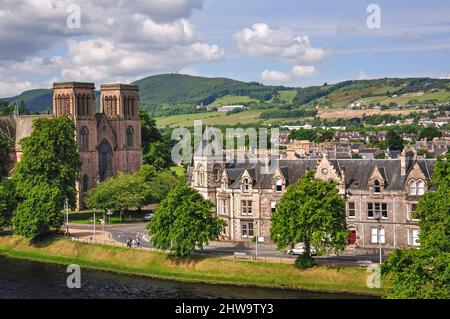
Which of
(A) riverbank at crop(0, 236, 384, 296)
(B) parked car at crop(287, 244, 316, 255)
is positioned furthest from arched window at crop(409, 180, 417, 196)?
(A) riverbank at crop(0, 236, 384, 296)

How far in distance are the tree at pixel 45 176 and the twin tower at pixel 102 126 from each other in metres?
20.7

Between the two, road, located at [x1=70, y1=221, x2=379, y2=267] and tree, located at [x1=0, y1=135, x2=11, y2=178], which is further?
tree, located at [x1=0, y1=135, x2=11, y2=178]

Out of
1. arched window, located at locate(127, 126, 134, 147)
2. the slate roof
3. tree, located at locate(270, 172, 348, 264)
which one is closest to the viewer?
tree, located at locate(270, 172, 348, 264)

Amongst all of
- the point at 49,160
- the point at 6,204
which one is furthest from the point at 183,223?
the point at 6,204

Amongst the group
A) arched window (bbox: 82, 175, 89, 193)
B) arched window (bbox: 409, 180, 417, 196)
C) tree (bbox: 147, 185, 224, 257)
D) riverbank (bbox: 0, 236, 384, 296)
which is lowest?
riverbank (bbox: 0, 236, 384, 296)

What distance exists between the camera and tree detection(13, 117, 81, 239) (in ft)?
319

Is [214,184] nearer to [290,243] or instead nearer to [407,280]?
[290,243]

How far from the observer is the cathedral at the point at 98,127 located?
13425cm

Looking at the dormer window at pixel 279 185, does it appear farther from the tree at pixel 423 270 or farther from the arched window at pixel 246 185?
the tree at pixel 423 270

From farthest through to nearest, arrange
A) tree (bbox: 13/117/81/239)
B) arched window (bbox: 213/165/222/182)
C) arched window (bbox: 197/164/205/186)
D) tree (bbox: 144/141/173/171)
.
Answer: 1. tree (bbox: 144/141/173/171)
2. tree (bbox: 13/117/81/239)
3. arched window (bbox: 197/164/205/186)
4. arched window (bbox: 213/165/222/182)

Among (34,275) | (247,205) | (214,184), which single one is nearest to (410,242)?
(247,205)

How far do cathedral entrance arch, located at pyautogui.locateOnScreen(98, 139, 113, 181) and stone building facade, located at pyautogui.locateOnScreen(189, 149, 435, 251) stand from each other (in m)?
45.1

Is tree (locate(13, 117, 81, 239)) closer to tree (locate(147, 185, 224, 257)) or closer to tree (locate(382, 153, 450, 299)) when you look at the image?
tree (locate(147, 185, 224, 257))

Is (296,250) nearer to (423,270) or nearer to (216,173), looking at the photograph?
(216,173)
